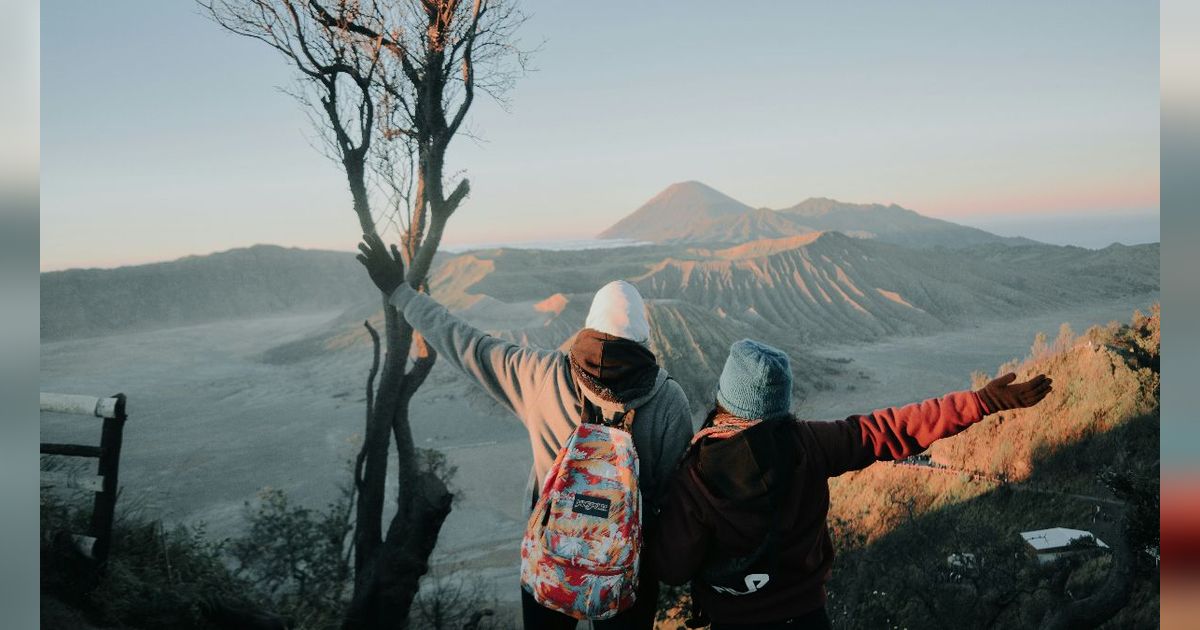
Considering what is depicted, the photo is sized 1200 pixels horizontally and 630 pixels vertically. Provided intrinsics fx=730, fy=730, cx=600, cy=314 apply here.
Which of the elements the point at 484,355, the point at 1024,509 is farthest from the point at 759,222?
the point at 484,355

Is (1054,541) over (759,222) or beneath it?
beneath

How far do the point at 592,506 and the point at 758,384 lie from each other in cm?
52

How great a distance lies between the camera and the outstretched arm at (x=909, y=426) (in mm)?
1838

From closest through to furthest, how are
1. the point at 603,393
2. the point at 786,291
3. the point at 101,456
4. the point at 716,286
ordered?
1. the point at 603,393
2. the point at 101,456
3. the point at 786,291
4. the point at 716,286

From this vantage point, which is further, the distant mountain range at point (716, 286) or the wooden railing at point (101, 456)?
the distant mountain range at point (716, 286)

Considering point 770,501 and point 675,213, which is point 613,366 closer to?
point 770,501

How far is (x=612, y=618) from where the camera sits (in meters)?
1.97

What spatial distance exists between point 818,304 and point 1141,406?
515 centimetres

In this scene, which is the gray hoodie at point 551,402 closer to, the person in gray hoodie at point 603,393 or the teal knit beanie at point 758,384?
the person in gray hoodie at point 603,393

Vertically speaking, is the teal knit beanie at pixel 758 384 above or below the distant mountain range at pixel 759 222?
below

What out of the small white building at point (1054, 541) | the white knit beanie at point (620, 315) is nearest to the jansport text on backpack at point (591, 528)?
the white knit beanie at point (620, 315)

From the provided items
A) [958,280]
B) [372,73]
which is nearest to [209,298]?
Result: [372,73]

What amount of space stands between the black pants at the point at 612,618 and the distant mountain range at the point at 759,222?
3405 mm

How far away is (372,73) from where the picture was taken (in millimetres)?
3697
